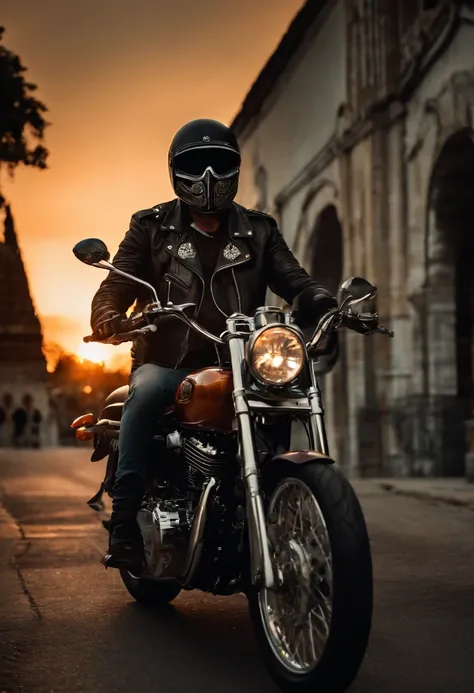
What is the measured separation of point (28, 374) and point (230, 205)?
215 feet

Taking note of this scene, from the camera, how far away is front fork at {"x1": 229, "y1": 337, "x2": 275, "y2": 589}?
369cm

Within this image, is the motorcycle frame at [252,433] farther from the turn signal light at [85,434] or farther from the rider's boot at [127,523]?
the turn signal light at [85,434]

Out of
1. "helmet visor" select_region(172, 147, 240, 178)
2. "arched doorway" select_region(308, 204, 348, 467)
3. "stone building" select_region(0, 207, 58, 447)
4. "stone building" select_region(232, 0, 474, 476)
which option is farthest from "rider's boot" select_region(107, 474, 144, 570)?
"stone building" select_region(0, 207, 58, 447)

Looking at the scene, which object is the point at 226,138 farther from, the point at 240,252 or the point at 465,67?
the point at 465,67

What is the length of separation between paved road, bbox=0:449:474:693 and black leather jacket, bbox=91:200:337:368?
1.17 meters

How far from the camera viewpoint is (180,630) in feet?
15.6

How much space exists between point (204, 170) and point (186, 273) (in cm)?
44

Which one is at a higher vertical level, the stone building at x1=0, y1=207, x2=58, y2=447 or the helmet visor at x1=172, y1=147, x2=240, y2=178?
the stone building at x1=0, y1=207, x2=58, y2=447

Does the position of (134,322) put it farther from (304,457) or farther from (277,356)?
(304,457)

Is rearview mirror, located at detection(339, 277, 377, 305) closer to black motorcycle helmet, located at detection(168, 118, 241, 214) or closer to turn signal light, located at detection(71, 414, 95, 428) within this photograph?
black motorcycle helmet, located at detection(168, 118, 241, 214)

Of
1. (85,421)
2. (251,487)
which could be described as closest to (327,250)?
(85,421)

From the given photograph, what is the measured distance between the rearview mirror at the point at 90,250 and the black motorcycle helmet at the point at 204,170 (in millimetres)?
498

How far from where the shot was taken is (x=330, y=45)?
21109 millimetres

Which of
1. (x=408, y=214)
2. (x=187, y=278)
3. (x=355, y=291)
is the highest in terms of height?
(x=408, y=214)
